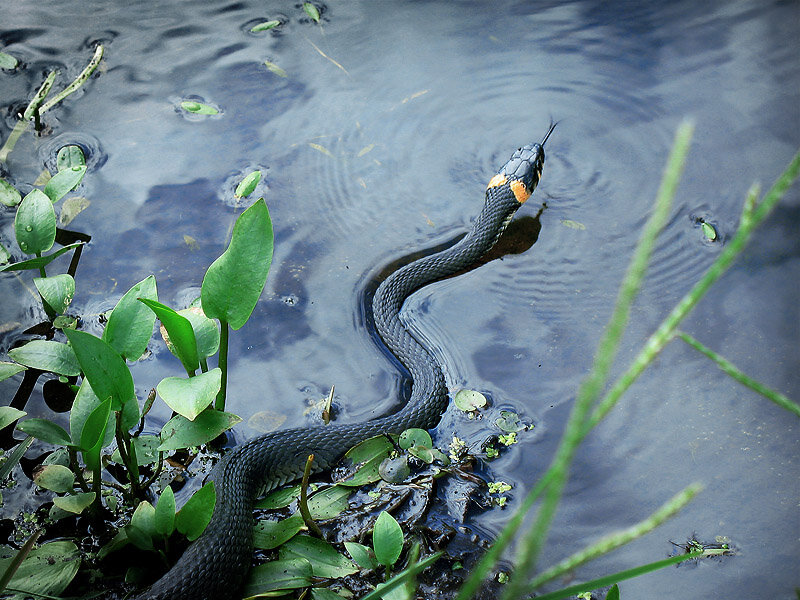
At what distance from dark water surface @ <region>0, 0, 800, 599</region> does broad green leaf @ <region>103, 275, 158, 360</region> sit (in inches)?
20.3

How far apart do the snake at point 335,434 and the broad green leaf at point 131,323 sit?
555 mm

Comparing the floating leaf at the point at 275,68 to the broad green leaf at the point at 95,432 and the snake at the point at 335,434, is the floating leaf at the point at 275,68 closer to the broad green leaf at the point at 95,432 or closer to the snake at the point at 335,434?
the snake at the point at 335,434

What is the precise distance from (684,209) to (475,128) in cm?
128

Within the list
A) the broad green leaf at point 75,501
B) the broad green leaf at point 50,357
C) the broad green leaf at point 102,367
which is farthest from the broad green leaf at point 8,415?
the broad green leaf at point 102,367

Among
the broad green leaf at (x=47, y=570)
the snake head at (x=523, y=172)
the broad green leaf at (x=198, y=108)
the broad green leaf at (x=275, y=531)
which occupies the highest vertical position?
the broad green leaf at (x=198, y=108)

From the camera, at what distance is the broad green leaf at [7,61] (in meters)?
4.09

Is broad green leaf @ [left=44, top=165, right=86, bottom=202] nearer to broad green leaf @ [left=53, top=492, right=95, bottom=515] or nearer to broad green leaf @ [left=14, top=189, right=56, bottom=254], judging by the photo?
broad green leaf @ [left=14, top=189, right=56, bottom=254]

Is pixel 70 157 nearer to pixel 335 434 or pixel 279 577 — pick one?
pixel 335 434

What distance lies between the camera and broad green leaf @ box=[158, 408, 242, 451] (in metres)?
2.33

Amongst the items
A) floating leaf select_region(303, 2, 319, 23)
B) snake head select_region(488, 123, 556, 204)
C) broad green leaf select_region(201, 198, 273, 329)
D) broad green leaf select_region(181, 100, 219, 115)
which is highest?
floating leaf select_region(303, 2, 319, 23)

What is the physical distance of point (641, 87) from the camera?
13.8 ft

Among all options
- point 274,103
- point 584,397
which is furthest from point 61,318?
point 584,397

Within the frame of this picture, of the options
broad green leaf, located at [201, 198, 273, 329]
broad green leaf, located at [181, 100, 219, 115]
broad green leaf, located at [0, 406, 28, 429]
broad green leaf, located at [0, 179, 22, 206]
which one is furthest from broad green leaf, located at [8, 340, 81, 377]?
broad green leaf, located at [181, 100, 219, 115]

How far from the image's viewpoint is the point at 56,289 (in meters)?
2.91
